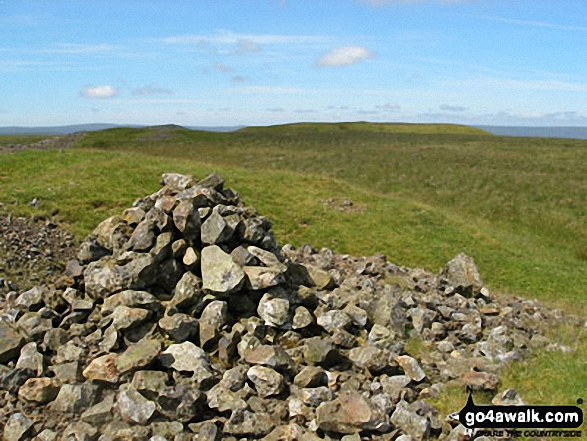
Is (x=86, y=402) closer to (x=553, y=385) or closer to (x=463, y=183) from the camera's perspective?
(x=553, y=385)

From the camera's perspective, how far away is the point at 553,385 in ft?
32.7

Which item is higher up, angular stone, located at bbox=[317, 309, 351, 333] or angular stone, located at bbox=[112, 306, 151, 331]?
angular stone, located at bbox=[112, 306, 151, 331]

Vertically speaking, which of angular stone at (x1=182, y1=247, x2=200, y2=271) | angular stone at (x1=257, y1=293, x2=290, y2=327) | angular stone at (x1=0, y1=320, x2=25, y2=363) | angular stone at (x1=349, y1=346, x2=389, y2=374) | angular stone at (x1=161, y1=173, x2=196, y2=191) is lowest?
angular stone at (x1=349, y1=346, x2=389, y2=374)

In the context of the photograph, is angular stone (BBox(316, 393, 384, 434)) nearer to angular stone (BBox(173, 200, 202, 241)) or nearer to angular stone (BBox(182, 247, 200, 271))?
angular stone (BBox(182, 247, 200, 271))

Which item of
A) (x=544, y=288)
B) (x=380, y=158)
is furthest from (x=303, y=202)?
(x=380, y=158)

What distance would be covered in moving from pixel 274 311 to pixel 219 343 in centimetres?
143

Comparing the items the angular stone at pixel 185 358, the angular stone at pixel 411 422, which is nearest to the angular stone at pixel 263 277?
the angular stone at pixel 185 358

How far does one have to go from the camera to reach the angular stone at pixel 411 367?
32.5 ft

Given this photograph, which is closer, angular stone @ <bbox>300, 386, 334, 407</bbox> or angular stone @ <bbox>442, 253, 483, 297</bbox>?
angular stone @ <bbox>300, 386, 334, 407</bbox>

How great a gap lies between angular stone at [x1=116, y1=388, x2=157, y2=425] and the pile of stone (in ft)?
0.09

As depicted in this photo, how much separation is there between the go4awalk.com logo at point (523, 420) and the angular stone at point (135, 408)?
19.0 feet

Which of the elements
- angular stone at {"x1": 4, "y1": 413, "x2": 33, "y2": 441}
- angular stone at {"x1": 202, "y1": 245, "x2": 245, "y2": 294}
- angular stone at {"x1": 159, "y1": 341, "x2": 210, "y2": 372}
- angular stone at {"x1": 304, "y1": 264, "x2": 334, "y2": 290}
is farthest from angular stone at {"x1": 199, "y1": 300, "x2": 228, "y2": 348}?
angular stone at {"x1": 4, "y1": 413, "x2": 33, "y2": 441}

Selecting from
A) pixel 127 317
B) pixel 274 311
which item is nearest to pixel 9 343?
pixel 127 317

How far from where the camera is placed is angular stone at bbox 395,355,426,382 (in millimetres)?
9914
